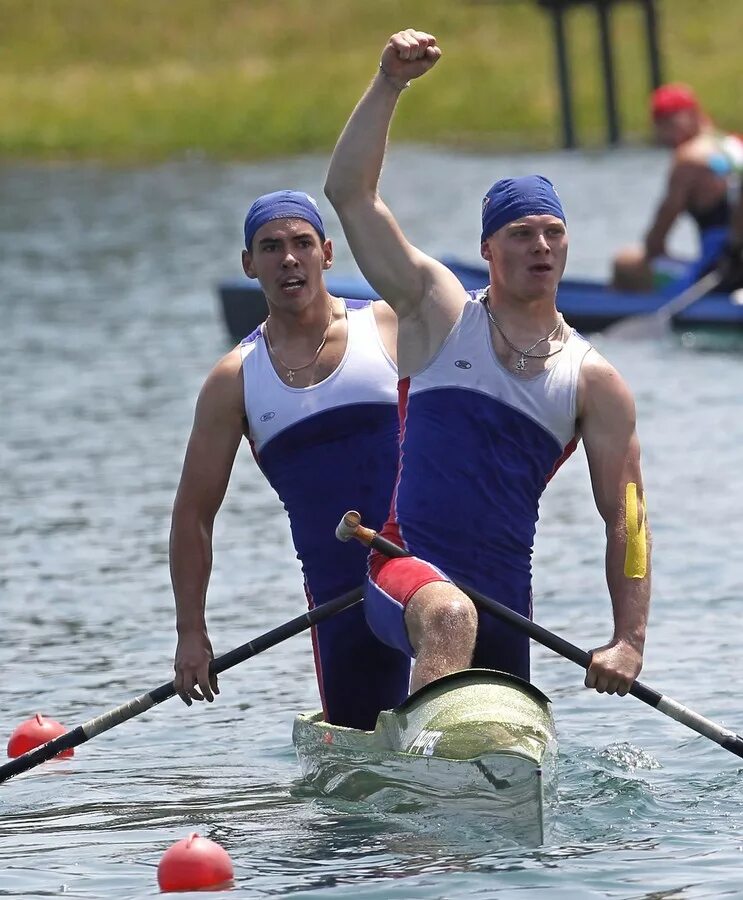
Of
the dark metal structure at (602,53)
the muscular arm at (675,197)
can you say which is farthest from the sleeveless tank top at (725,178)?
the dark metal structure at (602,53)

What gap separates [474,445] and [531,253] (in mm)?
707

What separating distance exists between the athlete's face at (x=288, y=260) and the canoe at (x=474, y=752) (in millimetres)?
1666

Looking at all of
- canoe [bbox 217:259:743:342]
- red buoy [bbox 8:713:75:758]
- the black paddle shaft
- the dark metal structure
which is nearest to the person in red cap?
canoe [bbox 217:259:743:342]

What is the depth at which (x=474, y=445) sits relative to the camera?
7.42 m

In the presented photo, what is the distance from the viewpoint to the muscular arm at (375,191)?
7.37 metres


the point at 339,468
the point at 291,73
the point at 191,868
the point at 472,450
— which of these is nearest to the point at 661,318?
the point at 339,468

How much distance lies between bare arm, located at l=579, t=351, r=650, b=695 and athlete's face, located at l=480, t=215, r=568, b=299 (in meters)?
0.34

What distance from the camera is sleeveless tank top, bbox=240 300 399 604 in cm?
799

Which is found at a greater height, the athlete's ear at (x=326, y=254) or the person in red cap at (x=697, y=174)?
the person in red cap at (x=697, y=174)

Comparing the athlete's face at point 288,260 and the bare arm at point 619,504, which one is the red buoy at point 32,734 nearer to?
the athlete's face at point 288,260

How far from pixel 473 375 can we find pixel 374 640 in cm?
133

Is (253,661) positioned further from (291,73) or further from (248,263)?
(291,73)

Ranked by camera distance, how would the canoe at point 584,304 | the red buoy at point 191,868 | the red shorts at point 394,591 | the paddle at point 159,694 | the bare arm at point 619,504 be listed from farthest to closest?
the canoe at point 584,304, the paddle at point 159,694, the bare arm at point 619,504, the red shorts at point 394,591, the red buoy at point 191,868

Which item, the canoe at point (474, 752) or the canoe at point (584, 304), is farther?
the canoe at point (584, 304)
